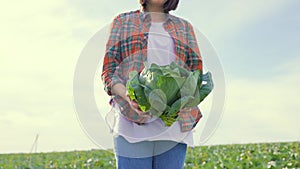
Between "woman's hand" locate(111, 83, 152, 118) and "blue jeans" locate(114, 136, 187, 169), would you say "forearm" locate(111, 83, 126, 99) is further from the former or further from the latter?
"blue jeans" locate(114, 136, 187, 169)

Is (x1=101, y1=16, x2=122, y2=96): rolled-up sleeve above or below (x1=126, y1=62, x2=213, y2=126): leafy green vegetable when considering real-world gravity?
above

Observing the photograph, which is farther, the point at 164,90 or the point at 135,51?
the point at 135,51

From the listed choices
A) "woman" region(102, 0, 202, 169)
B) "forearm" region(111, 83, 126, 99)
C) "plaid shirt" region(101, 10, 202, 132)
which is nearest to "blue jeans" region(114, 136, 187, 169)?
"woman" region(102, 0, 202, 169)

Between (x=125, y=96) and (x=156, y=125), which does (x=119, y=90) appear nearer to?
(x=125, y=96)

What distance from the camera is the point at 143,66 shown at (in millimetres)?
1983

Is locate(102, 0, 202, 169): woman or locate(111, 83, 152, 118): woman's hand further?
locate(102, 0, 202, 169): woman

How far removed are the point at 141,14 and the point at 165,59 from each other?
269mm

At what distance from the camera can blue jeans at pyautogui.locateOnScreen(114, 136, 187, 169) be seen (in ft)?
6.39

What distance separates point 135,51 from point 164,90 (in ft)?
1.11

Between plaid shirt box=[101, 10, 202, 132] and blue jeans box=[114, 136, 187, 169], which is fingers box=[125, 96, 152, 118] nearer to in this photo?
plaid shirt box=[101, 10, 202, 132]

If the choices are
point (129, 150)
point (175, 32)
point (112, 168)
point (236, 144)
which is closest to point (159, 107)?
point (129, 150)

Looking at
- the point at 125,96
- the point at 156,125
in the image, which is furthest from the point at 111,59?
the point at 156,125

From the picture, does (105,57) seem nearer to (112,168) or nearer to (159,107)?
(159,107)

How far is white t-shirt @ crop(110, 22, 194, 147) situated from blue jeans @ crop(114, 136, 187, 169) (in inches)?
1.2
